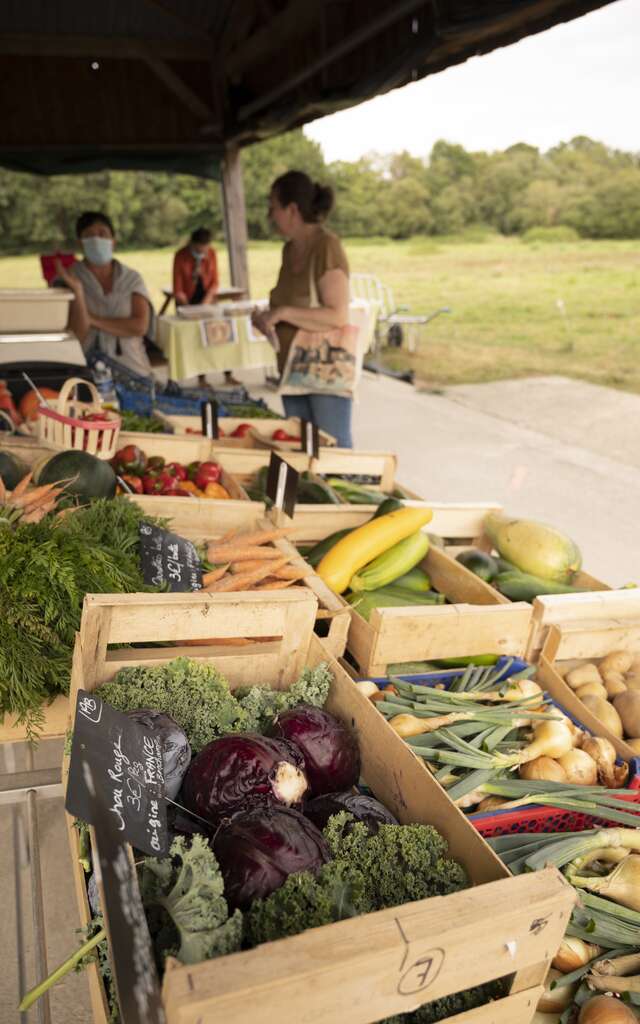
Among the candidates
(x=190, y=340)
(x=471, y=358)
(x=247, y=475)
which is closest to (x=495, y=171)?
(x=471, y=358)

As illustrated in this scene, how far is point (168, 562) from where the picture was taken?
193 cm

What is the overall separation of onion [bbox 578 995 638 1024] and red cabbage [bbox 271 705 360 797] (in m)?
0.54

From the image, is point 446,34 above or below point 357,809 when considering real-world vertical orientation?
above

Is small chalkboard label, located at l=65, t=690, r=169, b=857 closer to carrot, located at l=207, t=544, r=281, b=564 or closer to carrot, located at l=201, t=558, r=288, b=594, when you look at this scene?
carrot, located at l=201, t=558, r=288, b=594

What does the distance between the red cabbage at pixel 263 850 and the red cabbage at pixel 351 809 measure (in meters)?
0.10

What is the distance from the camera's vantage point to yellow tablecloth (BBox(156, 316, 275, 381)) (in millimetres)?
7766

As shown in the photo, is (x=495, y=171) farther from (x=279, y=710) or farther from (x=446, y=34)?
(x=279, y=710)

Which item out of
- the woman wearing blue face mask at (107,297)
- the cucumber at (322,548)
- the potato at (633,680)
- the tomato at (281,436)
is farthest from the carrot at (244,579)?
the woman wearing blue face mask at (107,297)

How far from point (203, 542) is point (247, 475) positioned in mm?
882

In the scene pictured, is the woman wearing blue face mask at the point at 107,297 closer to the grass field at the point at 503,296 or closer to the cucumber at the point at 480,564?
the cucumber at the point at 480,564

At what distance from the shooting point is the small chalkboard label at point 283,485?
239 cm

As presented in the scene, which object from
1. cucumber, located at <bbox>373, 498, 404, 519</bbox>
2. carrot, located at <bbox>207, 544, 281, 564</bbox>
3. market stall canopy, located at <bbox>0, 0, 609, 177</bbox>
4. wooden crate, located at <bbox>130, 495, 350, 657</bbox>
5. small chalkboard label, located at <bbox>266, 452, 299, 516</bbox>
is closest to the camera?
carrot, located at <bbox>207, 544, 281, 564</bbox>

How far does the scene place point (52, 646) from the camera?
5.39 ft

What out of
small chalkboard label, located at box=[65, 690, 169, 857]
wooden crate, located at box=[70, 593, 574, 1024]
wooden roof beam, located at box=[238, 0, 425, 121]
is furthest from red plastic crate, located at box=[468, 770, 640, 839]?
wooden roof beam, located at box=[238, 0, 425, 121]
